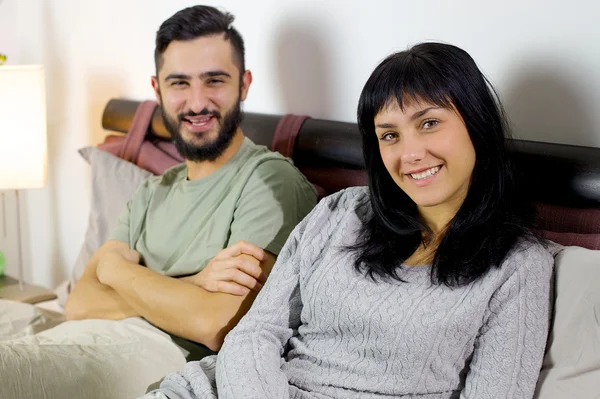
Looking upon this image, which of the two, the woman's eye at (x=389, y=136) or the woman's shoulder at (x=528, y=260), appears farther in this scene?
the woman's eye at (x=389, y=136)

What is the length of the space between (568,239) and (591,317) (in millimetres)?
236

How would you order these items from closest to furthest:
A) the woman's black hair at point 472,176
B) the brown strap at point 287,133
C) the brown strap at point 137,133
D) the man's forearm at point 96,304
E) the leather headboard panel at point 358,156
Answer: the woman's black hair at point 472,176 < the leather headboard panel at point 358,156 < the man's forearm at point 96,304 < the brown strap at point 287,133 < the brown strap at point 137,133

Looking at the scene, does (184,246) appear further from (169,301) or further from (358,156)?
(358,156)

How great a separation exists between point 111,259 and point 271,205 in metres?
0.47

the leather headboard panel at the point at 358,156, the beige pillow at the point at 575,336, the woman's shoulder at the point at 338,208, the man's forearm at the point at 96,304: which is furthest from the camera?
the man's forearm at the point at 96,304

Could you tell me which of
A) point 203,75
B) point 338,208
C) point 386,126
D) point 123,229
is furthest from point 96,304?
point 386,126

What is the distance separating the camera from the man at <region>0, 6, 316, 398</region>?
1607 mm

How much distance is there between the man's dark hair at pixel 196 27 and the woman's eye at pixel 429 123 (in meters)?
0.75

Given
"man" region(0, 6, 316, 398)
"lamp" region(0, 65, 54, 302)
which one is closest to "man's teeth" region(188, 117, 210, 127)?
"man" region(0, 6, 316, 398)

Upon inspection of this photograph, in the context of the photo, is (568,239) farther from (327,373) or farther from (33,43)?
(33,43)

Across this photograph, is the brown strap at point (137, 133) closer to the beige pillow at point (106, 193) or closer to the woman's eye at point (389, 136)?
the beige pillow at point (106, 193)

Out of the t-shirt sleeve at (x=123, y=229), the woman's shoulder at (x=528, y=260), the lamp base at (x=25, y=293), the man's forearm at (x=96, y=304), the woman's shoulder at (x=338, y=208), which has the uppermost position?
the woman's shoulder at (x=528, y=260)

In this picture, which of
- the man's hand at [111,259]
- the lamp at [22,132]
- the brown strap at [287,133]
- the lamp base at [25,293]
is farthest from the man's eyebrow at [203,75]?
the lamp base at [25,293]

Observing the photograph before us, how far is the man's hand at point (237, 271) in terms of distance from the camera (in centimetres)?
163
